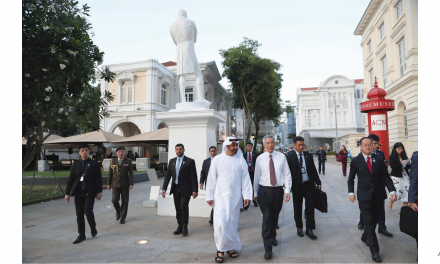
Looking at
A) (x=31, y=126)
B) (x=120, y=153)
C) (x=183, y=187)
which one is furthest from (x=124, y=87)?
(x=183, y=187)

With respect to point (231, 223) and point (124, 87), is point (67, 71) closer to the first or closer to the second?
point (231, 223)

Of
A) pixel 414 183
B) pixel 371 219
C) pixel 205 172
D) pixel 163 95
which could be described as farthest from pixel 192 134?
pixel 163 95

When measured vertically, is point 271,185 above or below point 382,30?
below

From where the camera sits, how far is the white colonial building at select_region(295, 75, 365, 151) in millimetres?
57406

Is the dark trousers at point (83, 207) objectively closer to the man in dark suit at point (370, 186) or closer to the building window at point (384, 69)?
the man in dark suit at point (370, 186)

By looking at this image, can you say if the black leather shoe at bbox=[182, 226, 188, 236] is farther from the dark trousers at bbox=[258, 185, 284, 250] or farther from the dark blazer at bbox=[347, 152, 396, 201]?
the dark blazer at bbox=[347, 152, 396, 201]

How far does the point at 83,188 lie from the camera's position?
5039 millimetres

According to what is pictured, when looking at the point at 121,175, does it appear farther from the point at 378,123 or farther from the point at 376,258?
the point at 378,123

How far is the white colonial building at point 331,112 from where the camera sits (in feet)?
188

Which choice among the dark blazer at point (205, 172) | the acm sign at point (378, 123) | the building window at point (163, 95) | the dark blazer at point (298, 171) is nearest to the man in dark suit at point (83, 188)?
the dark blazer at point (205, 172)

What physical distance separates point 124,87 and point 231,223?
25.8 metres

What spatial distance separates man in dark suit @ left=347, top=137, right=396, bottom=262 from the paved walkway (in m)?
0.46

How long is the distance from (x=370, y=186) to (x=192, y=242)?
9.33ft

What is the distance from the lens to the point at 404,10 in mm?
19609
